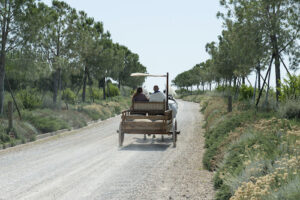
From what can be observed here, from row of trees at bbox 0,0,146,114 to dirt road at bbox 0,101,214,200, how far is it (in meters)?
7.29

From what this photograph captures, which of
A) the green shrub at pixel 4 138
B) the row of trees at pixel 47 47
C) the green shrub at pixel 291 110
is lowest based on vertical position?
the green shrub at pixel 4 138

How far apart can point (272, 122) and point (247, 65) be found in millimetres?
13508

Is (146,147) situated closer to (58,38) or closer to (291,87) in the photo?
(291,87)

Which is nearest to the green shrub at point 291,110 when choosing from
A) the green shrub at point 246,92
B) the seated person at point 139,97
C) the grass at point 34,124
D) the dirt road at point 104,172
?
the dirt road at point 104,172

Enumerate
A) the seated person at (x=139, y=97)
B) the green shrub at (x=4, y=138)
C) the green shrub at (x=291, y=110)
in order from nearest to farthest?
the green shrub at (x=291, y=110), the green shrub at (x=4, y=138), the seated person at (x=139, y=97)

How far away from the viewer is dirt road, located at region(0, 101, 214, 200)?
6.72 meters

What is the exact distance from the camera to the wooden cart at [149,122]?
1236 cm

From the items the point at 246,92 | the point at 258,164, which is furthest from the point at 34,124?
the point at 246,92

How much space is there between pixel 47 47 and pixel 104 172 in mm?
20068

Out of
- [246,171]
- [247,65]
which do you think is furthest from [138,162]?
[247,65]

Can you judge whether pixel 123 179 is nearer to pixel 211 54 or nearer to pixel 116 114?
pixel 116 114

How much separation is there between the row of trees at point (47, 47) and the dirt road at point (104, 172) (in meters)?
7.29

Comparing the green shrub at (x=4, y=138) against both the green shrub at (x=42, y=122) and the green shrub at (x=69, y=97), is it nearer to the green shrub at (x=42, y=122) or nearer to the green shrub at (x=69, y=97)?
the green shrub at (x=42, y=122)

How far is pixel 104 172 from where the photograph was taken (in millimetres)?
8391
